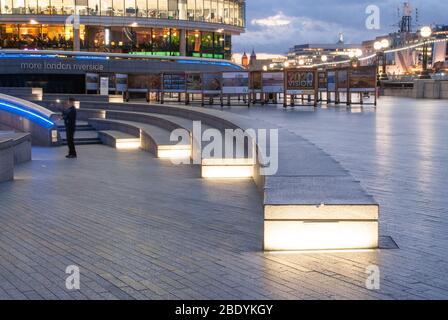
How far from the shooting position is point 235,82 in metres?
33.6

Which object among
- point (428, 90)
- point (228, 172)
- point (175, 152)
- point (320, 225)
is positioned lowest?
point (175, 152)

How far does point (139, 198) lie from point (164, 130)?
11.0m

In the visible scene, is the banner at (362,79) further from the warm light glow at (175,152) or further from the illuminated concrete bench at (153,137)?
the warm light glow at (175,152)

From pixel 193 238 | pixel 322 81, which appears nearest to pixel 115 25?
pixel 322 81

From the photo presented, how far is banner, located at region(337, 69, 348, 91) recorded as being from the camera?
1276 inches

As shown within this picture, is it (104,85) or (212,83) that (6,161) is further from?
(104,85)

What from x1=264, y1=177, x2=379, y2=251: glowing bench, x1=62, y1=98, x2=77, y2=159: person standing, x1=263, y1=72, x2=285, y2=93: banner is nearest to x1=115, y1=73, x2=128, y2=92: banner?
x1=263, y1=72, x2=285, y2=93: banner

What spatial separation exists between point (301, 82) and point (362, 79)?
2.91 meters

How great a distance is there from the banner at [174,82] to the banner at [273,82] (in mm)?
4370

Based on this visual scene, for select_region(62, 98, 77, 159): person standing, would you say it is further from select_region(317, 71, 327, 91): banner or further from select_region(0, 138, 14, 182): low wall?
select_region(317, 71, 327, 91): banner

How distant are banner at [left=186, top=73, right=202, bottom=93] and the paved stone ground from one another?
64.0 feet

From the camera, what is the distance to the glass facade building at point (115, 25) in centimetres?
6406

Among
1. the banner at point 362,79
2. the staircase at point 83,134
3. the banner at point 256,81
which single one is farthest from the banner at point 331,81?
the staircase at point 83,134
